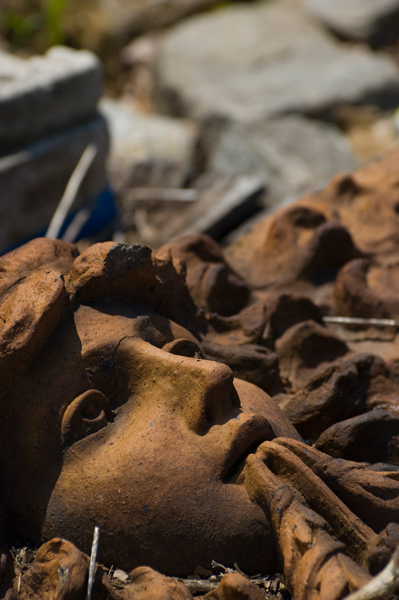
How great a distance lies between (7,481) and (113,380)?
0.39 metres

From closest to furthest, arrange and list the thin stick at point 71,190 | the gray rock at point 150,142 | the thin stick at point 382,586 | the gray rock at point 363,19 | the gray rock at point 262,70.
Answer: the thin stick at point 382,586, the thin stick at point 71,190, the gray rock at point 150,142, the gray rock at point 262,70, the gray rock at point 363,19

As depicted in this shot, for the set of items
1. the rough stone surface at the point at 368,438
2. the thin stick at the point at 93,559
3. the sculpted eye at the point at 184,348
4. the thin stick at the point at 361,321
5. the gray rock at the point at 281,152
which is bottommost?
the gray rock at the point at 281,152

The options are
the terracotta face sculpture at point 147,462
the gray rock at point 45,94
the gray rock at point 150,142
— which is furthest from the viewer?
the gray rock at point 150,142

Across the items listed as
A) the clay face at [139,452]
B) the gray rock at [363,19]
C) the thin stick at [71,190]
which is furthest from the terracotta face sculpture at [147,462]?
the gray rock at [363,19]

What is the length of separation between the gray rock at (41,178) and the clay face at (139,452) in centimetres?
243

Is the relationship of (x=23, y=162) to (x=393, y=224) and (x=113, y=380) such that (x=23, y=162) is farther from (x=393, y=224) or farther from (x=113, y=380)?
(x=113, y=380)

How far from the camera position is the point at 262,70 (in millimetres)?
7406

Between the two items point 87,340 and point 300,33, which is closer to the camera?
point 87,340

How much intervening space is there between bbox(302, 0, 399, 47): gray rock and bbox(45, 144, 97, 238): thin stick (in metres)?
5.74

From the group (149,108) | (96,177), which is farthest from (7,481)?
(149,108)

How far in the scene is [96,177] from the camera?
464 centimetres

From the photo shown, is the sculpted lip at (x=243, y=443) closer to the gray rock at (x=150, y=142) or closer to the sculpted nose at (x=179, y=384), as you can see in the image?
the sculpted nose at (x=179, y=384)

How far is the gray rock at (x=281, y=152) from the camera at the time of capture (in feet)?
17.5

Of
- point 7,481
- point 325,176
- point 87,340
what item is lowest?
point 325,176
